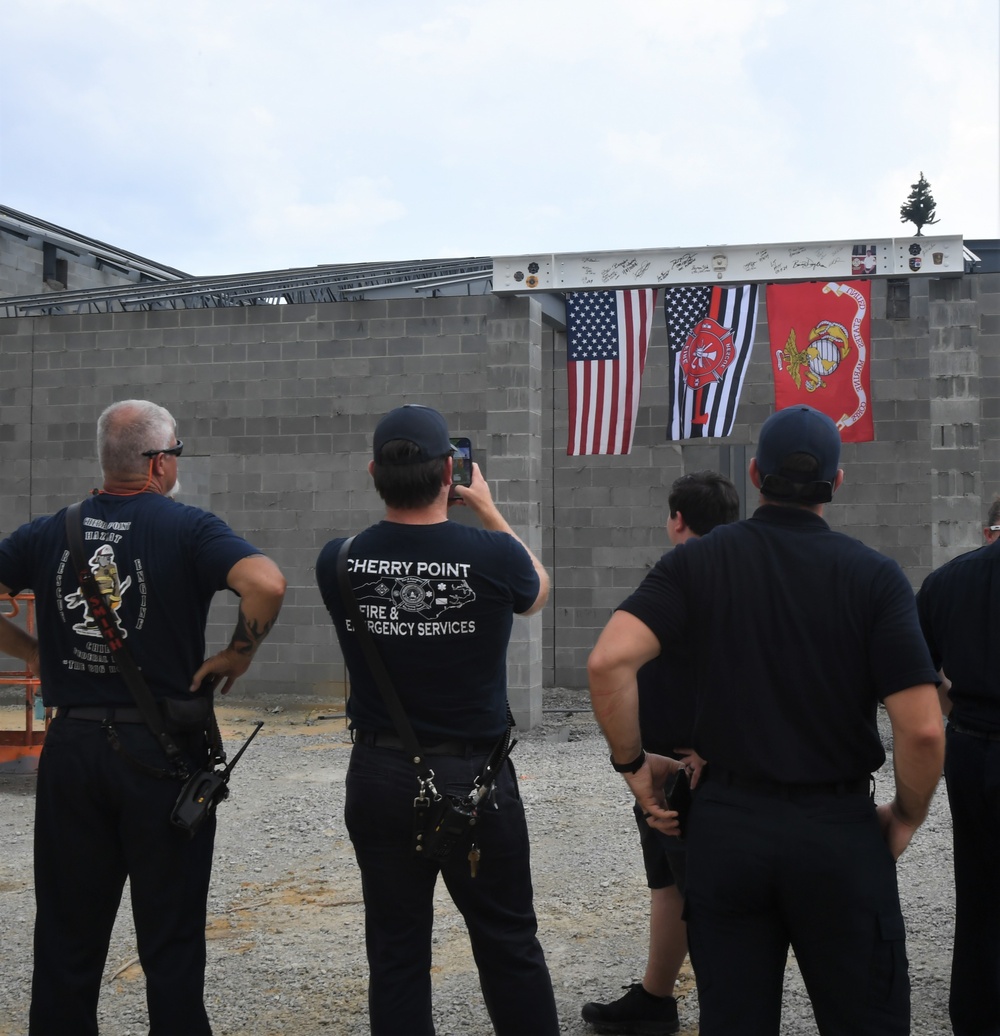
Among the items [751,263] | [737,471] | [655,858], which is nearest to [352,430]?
[737,471]

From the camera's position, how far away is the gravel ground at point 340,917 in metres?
4.13

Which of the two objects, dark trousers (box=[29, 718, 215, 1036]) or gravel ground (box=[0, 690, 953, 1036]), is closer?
dark trousers (box=[29, 718, 215, 1036])

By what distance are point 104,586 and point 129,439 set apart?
0.45 meters

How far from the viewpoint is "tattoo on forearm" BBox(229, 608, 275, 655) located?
333 cm

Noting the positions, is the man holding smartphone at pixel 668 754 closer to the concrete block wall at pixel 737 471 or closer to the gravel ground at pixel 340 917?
the gravel ground at pixel 340 917

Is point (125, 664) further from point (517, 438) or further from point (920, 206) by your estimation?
point (920, 206)

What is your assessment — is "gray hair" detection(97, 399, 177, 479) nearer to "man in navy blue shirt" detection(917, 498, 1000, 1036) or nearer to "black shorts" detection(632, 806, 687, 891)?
"black shorts" detection(632, 806, 687, 891)

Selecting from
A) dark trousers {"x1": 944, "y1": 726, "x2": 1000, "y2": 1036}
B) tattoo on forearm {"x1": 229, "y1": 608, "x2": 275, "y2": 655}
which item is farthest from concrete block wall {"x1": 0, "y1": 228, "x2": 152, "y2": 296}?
dark trousers {"x1": 944, "y1": 726, "x2": 1000, "y2": 1036}

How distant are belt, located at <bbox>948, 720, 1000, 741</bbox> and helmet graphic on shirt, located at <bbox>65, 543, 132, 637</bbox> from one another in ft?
8.55

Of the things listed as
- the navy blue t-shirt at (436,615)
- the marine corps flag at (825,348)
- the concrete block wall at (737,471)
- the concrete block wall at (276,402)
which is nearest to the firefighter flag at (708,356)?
the marine corps flag at (825,348)

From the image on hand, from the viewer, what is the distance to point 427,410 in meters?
3.09

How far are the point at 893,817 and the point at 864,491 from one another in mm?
9215

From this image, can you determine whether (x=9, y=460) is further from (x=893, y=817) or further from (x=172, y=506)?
(x=893, y=817)

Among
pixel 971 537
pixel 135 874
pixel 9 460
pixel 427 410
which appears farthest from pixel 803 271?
pixel 9 460
